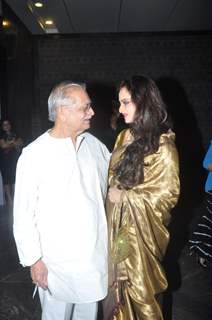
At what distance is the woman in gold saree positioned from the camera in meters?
1.75

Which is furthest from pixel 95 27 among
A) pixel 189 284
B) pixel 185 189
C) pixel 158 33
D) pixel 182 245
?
pixel 189 284

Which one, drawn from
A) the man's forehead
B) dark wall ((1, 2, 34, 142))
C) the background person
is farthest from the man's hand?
dark wall ((1, 2, 34, 142))

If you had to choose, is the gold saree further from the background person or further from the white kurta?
the background person

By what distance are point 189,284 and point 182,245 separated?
37.0 inches

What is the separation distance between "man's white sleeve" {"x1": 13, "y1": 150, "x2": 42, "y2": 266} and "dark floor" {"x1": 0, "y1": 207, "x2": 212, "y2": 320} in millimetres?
1204

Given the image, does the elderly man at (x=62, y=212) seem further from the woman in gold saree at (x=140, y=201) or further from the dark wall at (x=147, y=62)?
the dark wall at (x=147, y=62)

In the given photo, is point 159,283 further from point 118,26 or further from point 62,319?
point 118,26

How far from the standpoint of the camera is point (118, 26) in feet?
20.2

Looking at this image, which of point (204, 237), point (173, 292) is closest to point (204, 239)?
point (204, 237)

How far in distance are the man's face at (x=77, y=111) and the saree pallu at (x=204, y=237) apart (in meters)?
2.17

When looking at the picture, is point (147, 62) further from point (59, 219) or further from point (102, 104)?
point (59, 219)

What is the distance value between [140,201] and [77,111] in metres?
0.55

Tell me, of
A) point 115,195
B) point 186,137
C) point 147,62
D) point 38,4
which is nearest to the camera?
point 115,195

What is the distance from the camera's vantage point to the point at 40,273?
1.72m
